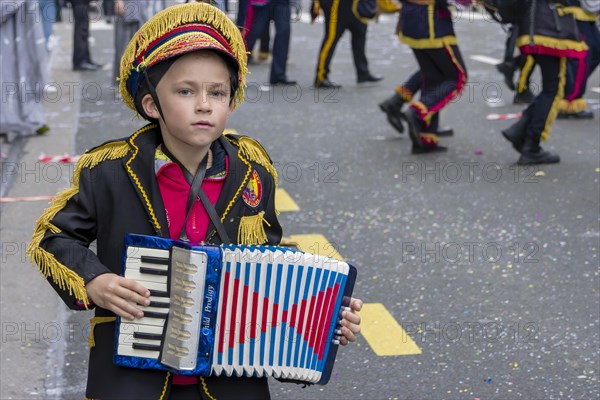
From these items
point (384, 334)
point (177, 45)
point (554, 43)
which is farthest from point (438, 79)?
point (177, 45)

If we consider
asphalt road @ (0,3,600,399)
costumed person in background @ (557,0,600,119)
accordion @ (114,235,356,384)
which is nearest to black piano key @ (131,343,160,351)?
accordion @ (114,235,356,384)

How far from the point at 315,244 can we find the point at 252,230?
3585mm

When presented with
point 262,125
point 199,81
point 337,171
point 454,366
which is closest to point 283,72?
point 262,125

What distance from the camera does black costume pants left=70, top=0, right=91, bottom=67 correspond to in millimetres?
14133

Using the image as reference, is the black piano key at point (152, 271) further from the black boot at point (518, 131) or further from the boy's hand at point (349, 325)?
the black boot at point (518, 131)

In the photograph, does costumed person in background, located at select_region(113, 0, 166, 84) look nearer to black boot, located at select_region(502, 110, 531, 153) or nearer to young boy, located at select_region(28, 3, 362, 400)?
black boot, located at select_region(502, 110, 531, 153)

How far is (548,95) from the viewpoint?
848cm

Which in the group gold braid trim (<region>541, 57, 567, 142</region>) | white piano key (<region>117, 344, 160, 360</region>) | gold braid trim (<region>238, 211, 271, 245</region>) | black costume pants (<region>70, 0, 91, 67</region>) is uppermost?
gold braid trim (<region>238, 211, 271, 245</region>)

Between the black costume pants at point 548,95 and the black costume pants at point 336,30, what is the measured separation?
4.44 meters

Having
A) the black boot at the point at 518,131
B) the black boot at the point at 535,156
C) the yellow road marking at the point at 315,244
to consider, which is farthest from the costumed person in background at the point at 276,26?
the yellow road marking at the point at 315,244

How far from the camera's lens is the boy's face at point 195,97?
9.48 ft

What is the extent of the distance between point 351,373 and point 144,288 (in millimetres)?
2244

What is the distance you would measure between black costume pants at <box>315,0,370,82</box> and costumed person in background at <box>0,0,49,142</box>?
3758mm

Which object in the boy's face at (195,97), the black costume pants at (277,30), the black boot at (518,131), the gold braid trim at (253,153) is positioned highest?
the boy's face at (195,97)
